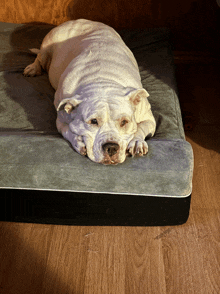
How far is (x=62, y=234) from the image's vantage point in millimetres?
2242

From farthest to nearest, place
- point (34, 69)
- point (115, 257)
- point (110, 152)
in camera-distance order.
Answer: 1. point (34, 69)
2. point (115, 257)
3. point (110, 152)

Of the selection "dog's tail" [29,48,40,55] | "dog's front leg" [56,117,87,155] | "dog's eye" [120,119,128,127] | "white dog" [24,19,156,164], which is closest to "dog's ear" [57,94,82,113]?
"white dog" [24,19,156,164]

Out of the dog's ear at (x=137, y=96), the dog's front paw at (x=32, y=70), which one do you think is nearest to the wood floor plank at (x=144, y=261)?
the dog's ear at (x=137, y=96)

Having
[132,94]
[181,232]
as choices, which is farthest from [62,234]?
[132,94]

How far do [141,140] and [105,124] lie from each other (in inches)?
10.3

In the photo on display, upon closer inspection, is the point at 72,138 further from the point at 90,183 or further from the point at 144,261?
the point at 144,261

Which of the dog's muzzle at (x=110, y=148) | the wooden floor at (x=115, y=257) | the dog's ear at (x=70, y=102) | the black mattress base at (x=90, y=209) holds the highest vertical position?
the dog's ear at (x=70, y=102)

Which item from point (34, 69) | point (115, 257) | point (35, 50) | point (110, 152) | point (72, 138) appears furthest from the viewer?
point (35, 50)

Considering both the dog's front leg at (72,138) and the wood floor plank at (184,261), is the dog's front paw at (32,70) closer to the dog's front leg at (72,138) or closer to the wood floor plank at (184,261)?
the dog's front leg at (72,138)

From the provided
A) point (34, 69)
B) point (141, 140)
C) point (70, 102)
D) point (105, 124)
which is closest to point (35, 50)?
point (34, 69)

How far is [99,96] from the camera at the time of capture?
2160 mm

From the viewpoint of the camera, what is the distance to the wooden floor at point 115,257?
193cm

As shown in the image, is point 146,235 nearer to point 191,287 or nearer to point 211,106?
point 191,287

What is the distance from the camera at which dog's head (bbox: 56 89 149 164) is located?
79.7 inches
